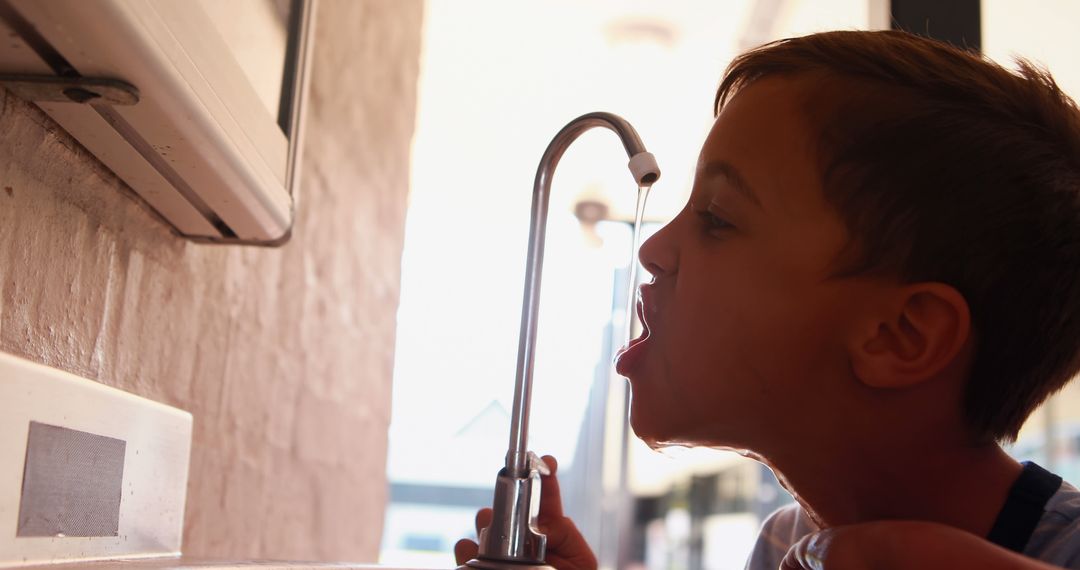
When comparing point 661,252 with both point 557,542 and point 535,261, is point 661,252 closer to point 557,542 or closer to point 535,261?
point 535,261

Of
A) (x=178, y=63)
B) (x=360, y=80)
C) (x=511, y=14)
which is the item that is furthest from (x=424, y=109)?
(x=178, y=63)

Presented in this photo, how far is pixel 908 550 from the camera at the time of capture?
492mm

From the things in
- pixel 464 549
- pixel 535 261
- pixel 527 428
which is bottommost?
pixel 464 549

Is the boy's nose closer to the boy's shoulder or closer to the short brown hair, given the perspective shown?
the short brown hair

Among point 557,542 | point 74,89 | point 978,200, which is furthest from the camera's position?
point 557,542

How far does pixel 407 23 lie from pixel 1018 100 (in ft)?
3.72

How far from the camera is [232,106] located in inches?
23.4

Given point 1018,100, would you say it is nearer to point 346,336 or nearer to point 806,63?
point 806,63

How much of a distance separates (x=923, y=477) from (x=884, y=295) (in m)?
0.13

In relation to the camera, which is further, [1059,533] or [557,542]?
[557,542]

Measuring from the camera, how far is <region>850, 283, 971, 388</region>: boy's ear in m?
0.61

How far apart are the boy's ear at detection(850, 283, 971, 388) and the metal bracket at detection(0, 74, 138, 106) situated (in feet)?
1.46

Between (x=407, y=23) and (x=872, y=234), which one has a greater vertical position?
(x=407, y=23)

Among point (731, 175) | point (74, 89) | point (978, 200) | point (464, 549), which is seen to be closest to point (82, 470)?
point (74, 89)
